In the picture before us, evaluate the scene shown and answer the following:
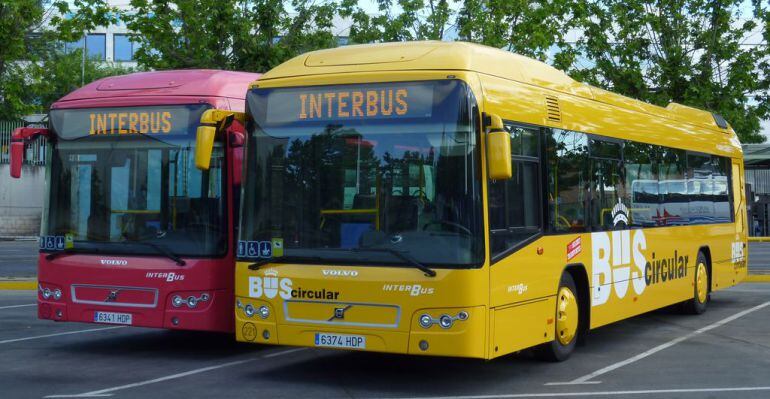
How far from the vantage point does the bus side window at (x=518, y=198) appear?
10000 mm

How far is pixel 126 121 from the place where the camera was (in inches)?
492

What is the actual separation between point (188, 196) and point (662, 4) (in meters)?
23.8

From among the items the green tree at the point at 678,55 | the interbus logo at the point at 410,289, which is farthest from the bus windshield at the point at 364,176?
the green tree at the point at 678,55

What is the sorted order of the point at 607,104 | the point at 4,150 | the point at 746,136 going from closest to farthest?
the point at 607,104, the point at 746,136, the point at 4,150

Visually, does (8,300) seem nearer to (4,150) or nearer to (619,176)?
(619,176)

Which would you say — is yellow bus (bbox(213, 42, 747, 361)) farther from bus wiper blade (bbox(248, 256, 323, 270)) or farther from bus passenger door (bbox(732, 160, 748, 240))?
bus passenger door (bbox(732, 160, 748, 240))

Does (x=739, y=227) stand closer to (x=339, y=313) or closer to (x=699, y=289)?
(x=699, y=289)

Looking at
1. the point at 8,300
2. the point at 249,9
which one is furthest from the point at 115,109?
the point at 249,9

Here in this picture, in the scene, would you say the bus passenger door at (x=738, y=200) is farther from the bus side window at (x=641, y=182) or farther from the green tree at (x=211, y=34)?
the green tree at (x=211, y=34)

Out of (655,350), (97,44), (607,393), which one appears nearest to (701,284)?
(655,350)

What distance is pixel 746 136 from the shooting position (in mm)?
32594

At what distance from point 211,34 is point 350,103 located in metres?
13.6

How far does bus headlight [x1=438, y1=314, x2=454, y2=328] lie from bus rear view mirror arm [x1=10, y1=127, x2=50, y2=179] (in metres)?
5.64

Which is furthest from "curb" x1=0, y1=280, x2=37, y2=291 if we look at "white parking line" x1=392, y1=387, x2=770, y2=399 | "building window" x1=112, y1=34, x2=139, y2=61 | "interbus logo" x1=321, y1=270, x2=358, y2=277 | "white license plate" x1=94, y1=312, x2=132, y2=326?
"building window" x1=112, y1=34, x2=139, y2=61
